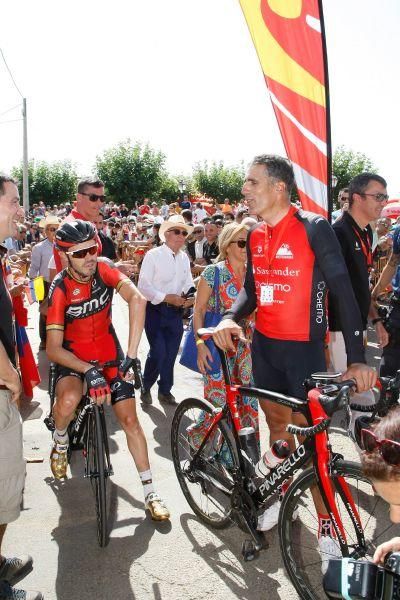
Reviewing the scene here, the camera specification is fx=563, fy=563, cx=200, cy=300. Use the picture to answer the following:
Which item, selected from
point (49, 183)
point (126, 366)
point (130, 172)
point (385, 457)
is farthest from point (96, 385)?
point (49, 183)

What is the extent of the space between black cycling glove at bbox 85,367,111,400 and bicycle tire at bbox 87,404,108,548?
0.11m

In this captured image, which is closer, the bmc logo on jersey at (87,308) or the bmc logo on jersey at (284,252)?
the bmc logo on jersey at (284,252)

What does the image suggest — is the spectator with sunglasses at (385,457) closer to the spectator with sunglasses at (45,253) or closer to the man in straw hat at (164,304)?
the man in straw hat at (164,304)

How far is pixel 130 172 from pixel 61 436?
4480 cm

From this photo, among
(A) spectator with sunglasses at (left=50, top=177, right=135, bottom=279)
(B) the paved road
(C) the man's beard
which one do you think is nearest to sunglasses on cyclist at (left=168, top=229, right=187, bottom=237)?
(A) spectator with sunglasses at (left=50, top=177, right=135, bottom=279)

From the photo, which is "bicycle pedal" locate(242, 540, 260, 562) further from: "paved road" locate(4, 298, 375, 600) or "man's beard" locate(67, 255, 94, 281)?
"man's beard" locate(67, 255, 94, 281)

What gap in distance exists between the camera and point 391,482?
5.51 feet

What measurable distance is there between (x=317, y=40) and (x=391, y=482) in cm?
379

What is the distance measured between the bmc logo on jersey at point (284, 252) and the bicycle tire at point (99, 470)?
148cm

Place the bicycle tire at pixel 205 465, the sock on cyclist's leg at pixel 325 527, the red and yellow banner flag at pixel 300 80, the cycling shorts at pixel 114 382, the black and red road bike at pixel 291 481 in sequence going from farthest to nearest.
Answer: the red and yellow banner flag at pixel 300 80 → the cycling shorts at pixel 114 382 → the bicycle tire at pixel 205 465 → the sock on cyclist's leg at pixel 325 527 → the black and red road bike at pixel 291 481

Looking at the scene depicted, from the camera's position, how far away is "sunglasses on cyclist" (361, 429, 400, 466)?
163cm

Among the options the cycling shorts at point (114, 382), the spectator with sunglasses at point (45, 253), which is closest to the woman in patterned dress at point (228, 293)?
the cycling shorts at point (114, 382)

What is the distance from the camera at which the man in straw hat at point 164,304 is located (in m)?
6.14

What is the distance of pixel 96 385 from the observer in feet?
11.4
